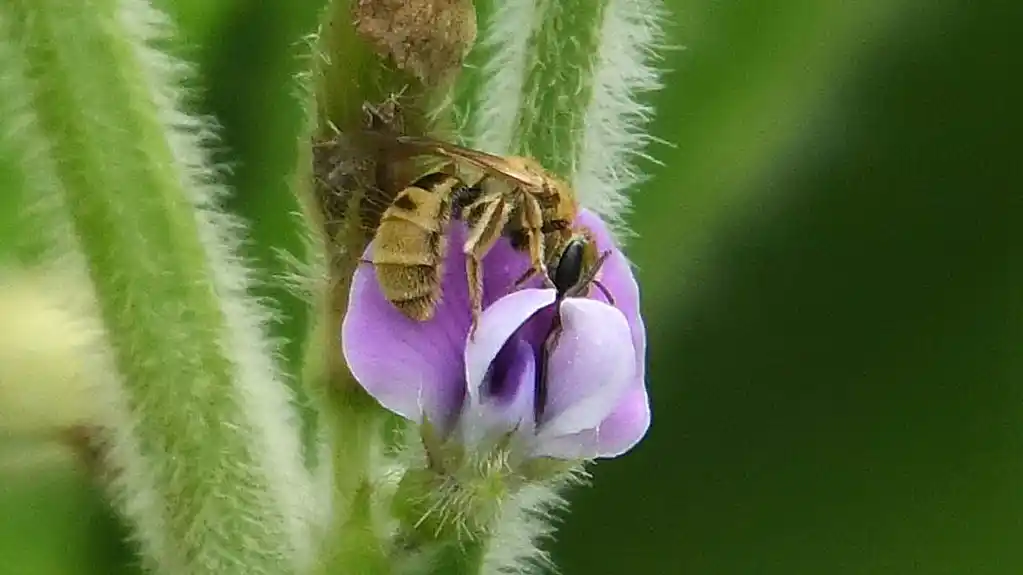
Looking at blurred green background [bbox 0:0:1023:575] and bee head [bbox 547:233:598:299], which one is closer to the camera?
bee head [bbox 547:233:598:299]

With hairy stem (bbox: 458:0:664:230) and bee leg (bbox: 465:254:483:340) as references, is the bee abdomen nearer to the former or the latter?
bee leg (bbox: 465:254:483:340)

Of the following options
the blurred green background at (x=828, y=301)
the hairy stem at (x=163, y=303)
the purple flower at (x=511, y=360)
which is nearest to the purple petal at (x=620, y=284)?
the purple flower at (x=511, y=360)

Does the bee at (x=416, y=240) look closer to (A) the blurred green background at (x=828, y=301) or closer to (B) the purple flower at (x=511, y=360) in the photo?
(B) the purple flower at (x=511, y=360)

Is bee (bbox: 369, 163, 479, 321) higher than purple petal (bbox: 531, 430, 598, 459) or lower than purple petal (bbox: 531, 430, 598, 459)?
higher

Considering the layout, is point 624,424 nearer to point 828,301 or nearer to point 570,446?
point 570,446

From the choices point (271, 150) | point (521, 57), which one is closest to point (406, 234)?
point (521, 57)

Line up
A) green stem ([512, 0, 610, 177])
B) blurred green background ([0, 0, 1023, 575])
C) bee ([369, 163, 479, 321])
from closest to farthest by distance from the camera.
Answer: bee ([369, 163, 479, 321]) → green stem ([512, 0, 610, 177]) → blurred green background ([0, 0, 1023, 575])

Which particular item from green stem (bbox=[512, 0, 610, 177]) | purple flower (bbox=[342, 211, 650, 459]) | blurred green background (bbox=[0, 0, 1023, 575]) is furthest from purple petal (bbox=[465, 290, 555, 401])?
blurred green background (bbox=[0, 0, 1023, 575])

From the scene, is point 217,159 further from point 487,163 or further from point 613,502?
point 487,163

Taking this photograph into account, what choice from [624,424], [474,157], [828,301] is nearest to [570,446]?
[624,424]
